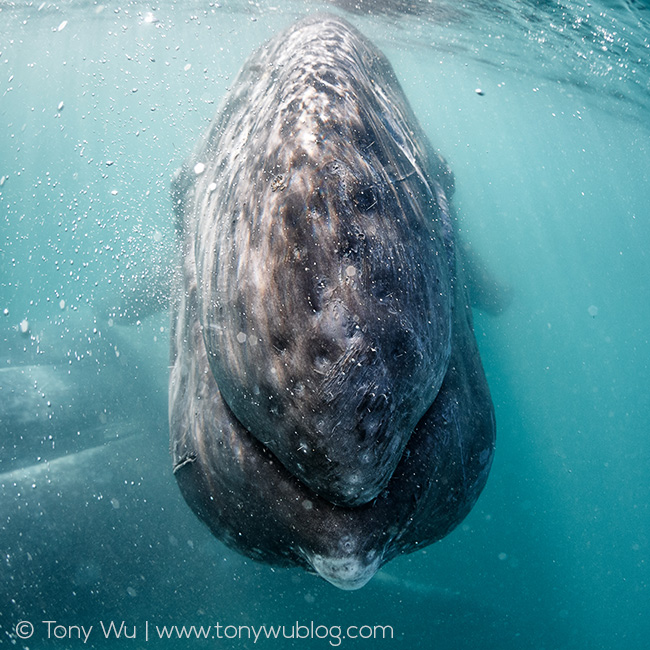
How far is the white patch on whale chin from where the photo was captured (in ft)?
7.26

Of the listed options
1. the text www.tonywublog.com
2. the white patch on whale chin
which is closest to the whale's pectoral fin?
the text www.tonywublog.com

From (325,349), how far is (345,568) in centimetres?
111

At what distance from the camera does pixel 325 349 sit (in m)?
1.85

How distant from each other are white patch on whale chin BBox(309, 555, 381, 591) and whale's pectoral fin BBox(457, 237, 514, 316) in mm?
7406

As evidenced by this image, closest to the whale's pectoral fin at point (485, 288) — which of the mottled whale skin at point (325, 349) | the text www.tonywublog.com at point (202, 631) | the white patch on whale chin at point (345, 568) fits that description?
the text www.tonywublog.com at point (202, 631)

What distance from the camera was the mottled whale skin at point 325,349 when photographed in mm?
1897

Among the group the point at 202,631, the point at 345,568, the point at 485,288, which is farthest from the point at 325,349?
the point at 485,288

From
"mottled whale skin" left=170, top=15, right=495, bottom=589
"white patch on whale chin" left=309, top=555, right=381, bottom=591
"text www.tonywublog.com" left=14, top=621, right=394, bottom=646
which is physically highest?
"mottled whale skin" left=170, top=15, right=495, bottom=589

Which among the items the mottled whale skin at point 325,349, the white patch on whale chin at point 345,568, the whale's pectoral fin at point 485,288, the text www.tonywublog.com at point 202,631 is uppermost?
the mottled whale skin at point 325,349

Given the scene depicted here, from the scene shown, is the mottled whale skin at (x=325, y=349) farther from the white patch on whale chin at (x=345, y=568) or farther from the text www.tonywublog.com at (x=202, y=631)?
the text www.tonywublog.com at (x=202, y=631)

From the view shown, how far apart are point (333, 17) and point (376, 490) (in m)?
3.67

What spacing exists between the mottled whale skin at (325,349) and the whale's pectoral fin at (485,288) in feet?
21.2

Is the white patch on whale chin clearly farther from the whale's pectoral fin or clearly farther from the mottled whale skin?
the whale's pectoral fin

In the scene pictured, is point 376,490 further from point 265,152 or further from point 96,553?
point 96,553
